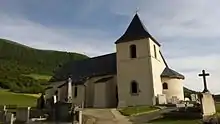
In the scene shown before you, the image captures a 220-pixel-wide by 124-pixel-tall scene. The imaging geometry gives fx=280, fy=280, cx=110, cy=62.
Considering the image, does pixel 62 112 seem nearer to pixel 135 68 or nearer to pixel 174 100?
pixel 135 68

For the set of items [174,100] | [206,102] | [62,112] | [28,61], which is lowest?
[62,112]

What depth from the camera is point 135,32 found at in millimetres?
39438

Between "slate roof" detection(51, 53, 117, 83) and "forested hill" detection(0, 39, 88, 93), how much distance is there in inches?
1615

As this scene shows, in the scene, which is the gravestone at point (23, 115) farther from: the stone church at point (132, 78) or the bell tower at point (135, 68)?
the bell tower at point (135, 68)

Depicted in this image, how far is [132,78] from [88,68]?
33.5 ft

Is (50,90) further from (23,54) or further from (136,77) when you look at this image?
(23,54)

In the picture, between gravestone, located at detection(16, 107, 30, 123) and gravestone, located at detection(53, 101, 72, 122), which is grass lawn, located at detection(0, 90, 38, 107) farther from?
gravestone, located at detection(53, 101, 72, 122)

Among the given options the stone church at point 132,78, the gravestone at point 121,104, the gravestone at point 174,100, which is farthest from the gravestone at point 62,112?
the gravestone at point 174,100

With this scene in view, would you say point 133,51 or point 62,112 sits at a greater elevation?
point 133,51

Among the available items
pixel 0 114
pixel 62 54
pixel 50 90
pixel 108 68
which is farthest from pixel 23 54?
pixel 0 114

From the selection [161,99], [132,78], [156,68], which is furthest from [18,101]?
[161,99]

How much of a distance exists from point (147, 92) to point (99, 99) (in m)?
6.96

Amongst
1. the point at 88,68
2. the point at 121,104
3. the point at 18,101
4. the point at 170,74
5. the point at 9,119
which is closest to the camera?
the point at 9,119

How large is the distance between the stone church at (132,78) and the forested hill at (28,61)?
1969 inches
